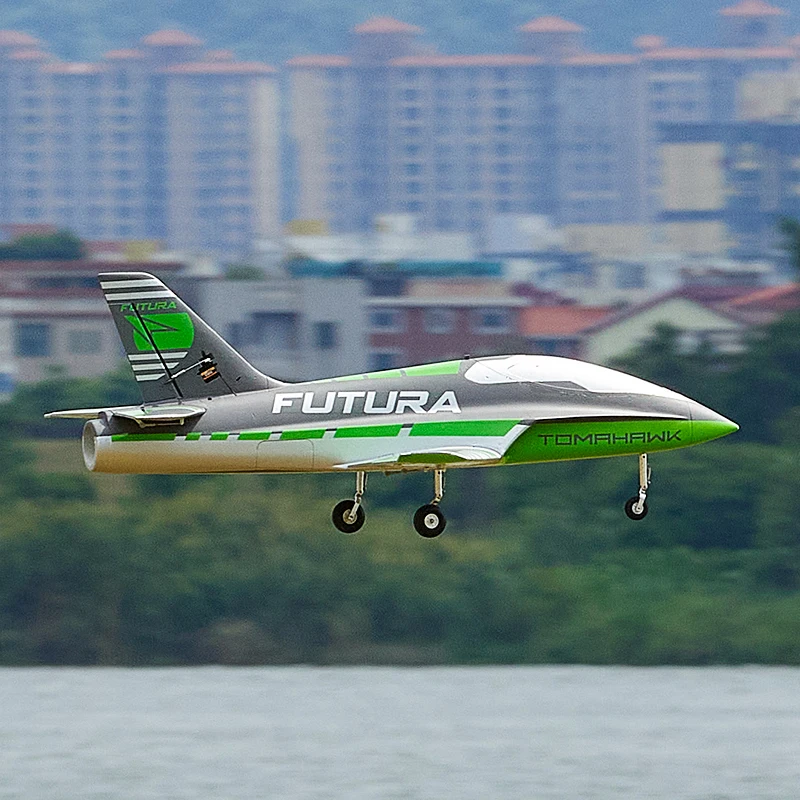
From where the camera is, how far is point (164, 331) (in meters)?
34.4

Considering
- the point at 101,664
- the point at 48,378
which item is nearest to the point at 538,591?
the point at 101,664

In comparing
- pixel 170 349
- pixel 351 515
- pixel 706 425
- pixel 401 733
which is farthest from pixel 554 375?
pixel 401 733

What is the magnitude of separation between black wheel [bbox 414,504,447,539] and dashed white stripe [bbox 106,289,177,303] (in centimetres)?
551

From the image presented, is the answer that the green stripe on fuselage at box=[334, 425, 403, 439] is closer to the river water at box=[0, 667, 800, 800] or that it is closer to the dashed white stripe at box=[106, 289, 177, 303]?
the dashed white stripe at box=[106, 289, 177, 303]

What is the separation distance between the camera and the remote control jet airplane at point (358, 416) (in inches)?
1250

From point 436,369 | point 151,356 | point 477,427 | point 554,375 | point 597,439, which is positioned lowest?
A: point 597,439

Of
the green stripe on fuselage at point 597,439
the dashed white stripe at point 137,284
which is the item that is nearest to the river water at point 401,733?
the green stripe on fuselage at point 597,439

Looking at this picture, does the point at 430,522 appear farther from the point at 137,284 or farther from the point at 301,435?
the point at 137,284

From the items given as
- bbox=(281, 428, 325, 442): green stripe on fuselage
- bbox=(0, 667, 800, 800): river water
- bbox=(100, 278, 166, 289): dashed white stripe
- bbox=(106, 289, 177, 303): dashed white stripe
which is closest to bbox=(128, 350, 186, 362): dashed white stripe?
bbox=(106, 289, 177, 303): dashed white stripe

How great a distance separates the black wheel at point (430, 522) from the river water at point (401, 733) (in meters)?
56.8

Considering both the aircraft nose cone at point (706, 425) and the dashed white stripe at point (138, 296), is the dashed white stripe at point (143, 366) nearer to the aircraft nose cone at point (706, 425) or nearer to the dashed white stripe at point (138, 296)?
the dashed white stripe at point (138, 296)

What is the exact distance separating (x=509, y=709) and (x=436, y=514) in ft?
288

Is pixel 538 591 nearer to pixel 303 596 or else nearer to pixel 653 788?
pixel 303 596

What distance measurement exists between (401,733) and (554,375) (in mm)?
77501
